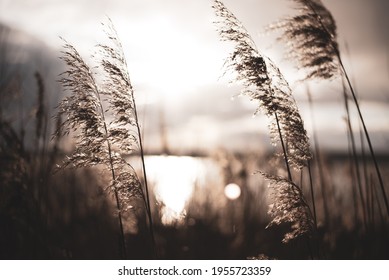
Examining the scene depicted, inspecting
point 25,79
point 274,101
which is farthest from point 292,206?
point 25,79

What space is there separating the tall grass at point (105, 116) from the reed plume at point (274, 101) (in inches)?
25.6

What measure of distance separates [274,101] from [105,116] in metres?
1.02

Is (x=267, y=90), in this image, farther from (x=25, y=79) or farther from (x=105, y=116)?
(x=25, y=79)

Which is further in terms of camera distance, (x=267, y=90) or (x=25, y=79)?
(x=25, y=79)

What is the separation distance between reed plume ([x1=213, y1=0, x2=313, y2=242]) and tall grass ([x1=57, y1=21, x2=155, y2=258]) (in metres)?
0.65

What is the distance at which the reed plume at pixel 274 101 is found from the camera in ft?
7.83

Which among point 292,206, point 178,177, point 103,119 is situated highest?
point 103,119

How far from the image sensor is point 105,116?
255 cm

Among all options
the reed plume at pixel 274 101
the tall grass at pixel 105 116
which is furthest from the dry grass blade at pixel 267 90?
the tall grass at pixel 105 116

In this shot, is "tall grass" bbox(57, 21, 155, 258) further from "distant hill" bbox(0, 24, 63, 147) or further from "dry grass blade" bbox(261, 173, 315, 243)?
"dry grass blade" bbox(261, 173, 315, 243)

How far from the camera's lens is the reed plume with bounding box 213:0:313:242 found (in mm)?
2387

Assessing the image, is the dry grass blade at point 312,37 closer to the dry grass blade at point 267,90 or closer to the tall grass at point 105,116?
the dry grass blade at point 267,90

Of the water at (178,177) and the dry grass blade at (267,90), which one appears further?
the water at (178,177)
